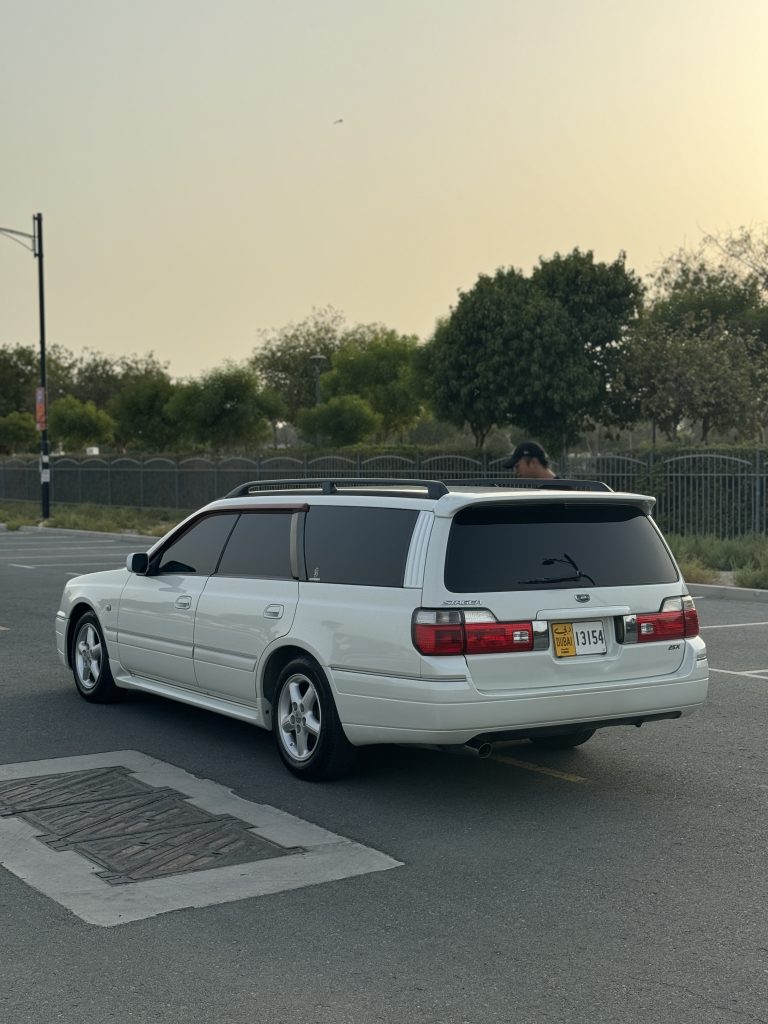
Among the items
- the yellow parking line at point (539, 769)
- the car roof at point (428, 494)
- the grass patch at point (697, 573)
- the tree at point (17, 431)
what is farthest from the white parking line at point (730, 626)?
the tree at point (17, 431)

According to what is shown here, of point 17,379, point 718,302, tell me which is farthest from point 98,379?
point 718,302

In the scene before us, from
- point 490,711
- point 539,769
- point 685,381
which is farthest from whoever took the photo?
point 685,381

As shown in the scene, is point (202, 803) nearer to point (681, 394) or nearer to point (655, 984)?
point (655, 984)

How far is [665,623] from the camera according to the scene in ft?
23.6

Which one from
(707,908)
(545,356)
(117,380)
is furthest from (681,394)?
(117,380)

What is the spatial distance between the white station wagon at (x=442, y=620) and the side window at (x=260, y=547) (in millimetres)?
13

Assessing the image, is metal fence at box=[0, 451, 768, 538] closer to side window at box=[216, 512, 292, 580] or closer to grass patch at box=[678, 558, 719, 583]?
grass patch at box=[678, 558, 719, 583]

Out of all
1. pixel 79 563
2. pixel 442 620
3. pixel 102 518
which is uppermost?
pixel 442 620

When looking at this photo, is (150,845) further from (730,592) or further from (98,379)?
(98,379)

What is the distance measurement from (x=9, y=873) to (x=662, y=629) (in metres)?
3.58

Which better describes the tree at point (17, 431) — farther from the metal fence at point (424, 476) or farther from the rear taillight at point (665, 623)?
the rear taillight at point (665, 623)

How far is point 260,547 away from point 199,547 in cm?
74

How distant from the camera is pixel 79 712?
30.5 feet

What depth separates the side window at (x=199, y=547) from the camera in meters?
8.41
